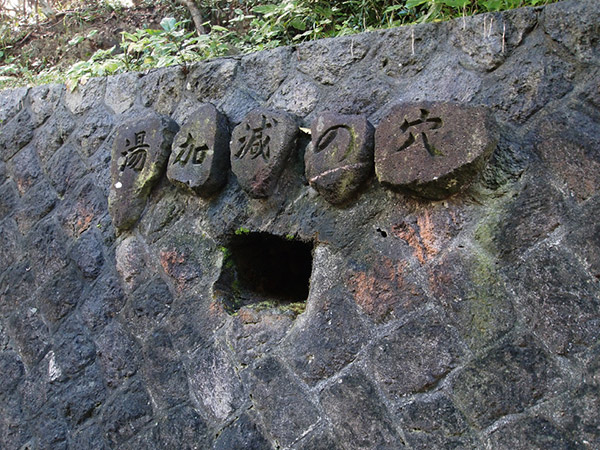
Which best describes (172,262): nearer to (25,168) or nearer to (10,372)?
(10,372)

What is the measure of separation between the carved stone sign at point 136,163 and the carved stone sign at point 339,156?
0.67m

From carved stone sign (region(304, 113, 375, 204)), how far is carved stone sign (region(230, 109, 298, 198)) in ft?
0.37

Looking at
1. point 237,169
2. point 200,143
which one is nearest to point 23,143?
point 200,143

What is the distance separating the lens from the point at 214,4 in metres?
3.51

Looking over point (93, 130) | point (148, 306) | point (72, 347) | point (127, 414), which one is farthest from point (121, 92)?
point (127, 414)

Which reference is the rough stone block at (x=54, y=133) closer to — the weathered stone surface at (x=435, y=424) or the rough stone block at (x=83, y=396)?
the rough stone block at (x=83, y=396)

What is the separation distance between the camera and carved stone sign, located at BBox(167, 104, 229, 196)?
195cm

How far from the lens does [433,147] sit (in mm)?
1505

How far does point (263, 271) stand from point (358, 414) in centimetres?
74

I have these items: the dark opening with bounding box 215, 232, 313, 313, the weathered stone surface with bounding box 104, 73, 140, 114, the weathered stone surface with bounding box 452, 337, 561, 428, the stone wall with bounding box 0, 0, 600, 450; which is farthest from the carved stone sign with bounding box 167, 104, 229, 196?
the weathered stone surface with bounding box 452, 337, 561, 428

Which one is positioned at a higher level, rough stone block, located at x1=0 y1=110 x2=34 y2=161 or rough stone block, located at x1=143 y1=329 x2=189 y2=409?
rough stone block, located at x1=0 y1=110 x2=34 y2=161

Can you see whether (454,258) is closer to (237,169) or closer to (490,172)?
(490,172)

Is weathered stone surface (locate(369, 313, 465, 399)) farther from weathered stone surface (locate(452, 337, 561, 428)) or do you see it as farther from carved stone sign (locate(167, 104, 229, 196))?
carved stone sign (locate(167, 104, 229, 196))

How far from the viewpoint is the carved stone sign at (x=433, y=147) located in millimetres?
1450
